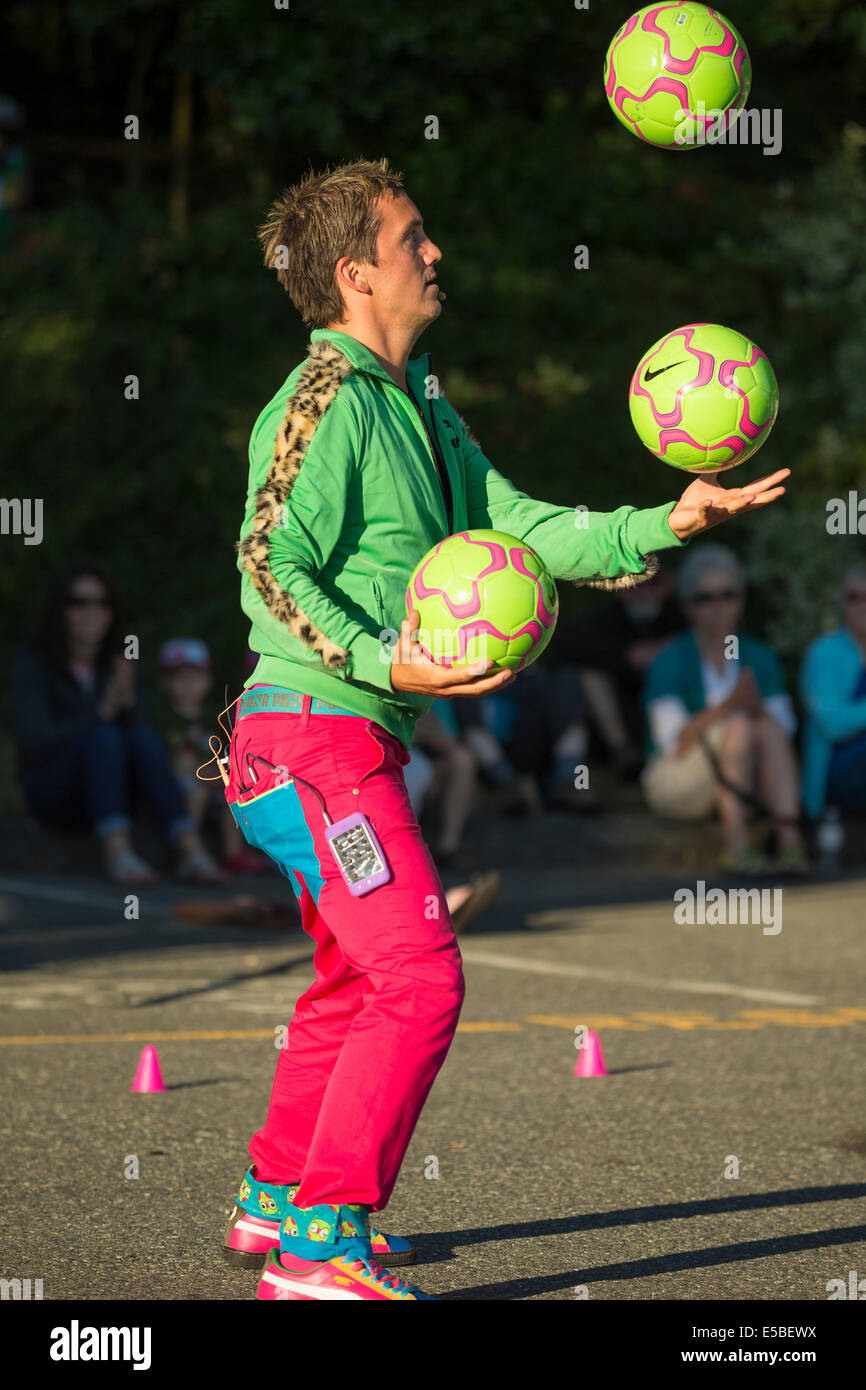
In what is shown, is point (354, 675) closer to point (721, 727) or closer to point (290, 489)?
point (290, 489)

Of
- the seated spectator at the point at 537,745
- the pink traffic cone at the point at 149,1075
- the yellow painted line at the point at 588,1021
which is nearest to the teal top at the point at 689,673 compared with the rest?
the seated spectator at the point at 537,745

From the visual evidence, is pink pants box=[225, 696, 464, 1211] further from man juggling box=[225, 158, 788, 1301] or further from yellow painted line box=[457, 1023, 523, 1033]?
yellow painted line box=[457, 1023, 523, 1033]

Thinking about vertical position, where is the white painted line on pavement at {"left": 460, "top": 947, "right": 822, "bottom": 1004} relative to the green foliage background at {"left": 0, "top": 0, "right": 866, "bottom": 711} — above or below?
below

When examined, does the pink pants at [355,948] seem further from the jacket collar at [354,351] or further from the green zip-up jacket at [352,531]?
the jacket collar at [354,351]

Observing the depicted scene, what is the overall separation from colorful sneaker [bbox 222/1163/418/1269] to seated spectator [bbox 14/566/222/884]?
7150mm

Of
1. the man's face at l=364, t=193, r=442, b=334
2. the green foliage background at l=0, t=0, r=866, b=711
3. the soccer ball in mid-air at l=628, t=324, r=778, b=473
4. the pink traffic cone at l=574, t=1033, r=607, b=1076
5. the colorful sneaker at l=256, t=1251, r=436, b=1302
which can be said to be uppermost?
the green foliage background at l=0, t=0, r=866, b=711

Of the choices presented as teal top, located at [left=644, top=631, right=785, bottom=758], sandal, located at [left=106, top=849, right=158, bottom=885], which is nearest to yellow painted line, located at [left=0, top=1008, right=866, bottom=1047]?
sandal, located at [left=106, top=849, right=158, bottom=885]

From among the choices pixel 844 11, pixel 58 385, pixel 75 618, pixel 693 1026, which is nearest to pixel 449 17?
pixel 844 11

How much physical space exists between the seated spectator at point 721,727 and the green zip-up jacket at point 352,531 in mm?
8054

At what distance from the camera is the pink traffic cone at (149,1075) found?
21.0ft

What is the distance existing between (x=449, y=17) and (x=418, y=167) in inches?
58.0

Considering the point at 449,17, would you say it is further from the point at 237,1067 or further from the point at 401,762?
the point at 401,762

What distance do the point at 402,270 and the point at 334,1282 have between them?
2.25 m

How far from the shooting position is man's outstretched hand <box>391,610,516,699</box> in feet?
13.1
